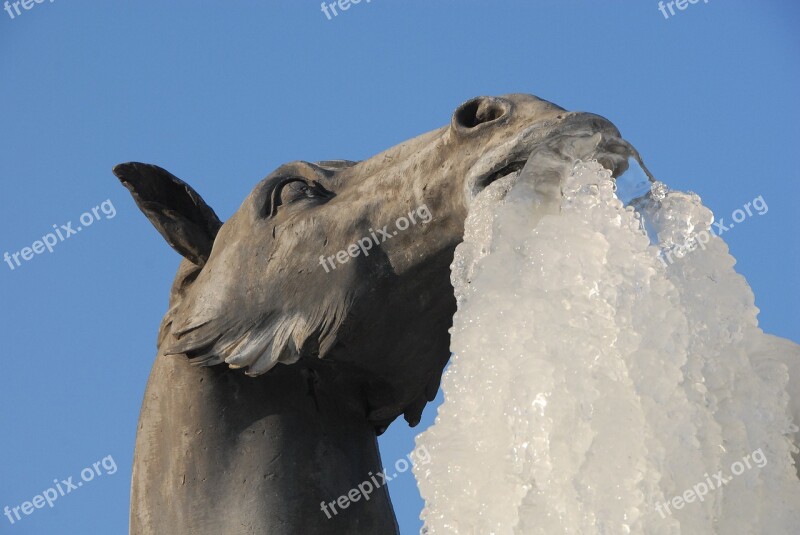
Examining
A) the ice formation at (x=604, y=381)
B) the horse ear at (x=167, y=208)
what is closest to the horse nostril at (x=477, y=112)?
the ice formation at (x=604, y=381)

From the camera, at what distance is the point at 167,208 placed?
4242 millimetres

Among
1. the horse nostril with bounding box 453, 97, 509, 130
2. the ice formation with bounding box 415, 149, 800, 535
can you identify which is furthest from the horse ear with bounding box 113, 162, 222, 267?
the ice formation with bounding box 415, 149, 800, 535

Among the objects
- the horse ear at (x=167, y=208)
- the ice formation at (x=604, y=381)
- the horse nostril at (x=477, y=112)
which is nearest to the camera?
the ice formation at (x=604, y=381)

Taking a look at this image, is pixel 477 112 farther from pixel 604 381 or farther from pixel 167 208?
pixel 167 208

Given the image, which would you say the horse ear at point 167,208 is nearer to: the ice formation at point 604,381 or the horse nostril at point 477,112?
the horse nostril at point 477,112

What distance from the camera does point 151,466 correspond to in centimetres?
411

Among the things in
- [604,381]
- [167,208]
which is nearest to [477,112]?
[604,381]

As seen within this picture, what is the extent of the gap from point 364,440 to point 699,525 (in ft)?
4.16

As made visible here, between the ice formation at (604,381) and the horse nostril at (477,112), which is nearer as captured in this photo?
the ice formation at (604,381)

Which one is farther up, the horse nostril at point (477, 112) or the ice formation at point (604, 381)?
the horse nostril at point (477, 112)

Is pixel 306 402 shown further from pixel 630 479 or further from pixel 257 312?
pixel 630 479

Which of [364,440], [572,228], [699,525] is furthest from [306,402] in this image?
[699,525]

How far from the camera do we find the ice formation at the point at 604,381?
124 inches

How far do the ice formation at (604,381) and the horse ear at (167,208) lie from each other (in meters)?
1.02
